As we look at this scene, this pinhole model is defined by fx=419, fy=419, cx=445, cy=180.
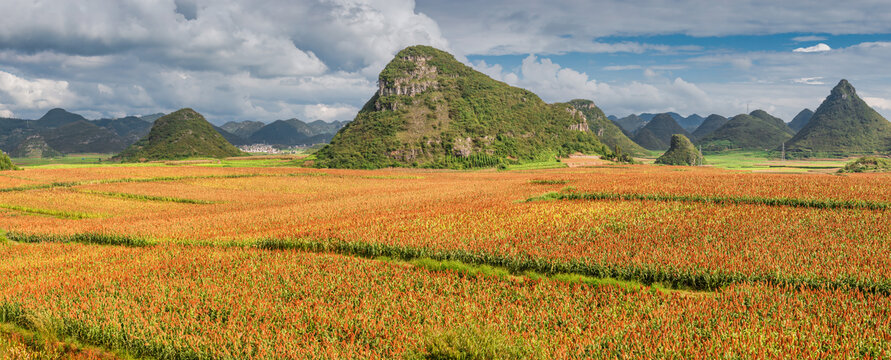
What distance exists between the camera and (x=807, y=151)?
621 ft

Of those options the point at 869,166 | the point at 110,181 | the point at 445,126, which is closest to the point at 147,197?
the point at 110,181

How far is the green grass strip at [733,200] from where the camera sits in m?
24.1

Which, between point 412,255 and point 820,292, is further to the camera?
point 412,255

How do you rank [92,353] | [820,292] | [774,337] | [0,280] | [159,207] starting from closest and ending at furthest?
[774,337]
[92,353]
[820,292]
[0,280]
[159,207]

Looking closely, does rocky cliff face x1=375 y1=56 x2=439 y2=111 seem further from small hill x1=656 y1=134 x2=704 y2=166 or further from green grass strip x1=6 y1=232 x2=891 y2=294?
green grass strip x1=6 y1=232 x2=891 y2=294

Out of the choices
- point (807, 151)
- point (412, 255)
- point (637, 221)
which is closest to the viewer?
point (412, 255)

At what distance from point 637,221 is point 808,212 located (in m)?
9.84

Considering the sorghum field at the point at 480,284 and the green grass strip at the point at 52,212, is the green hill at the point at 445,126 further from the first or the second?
the sorghum field at the point at 480,284

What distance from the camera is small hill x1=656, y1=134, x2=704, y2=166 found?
170 m

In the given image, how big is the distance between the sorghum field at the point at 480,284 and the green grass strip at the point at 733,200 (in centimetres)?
14

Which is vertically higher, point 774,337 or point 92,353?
point 774,337

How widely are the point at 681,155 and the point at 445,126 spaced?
325 feet

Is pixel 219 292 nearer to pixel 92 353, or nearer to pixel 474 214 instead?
pixel 92 353

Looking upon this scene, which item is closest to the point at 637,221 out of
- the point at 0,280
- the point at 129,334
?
the point at 129,334
